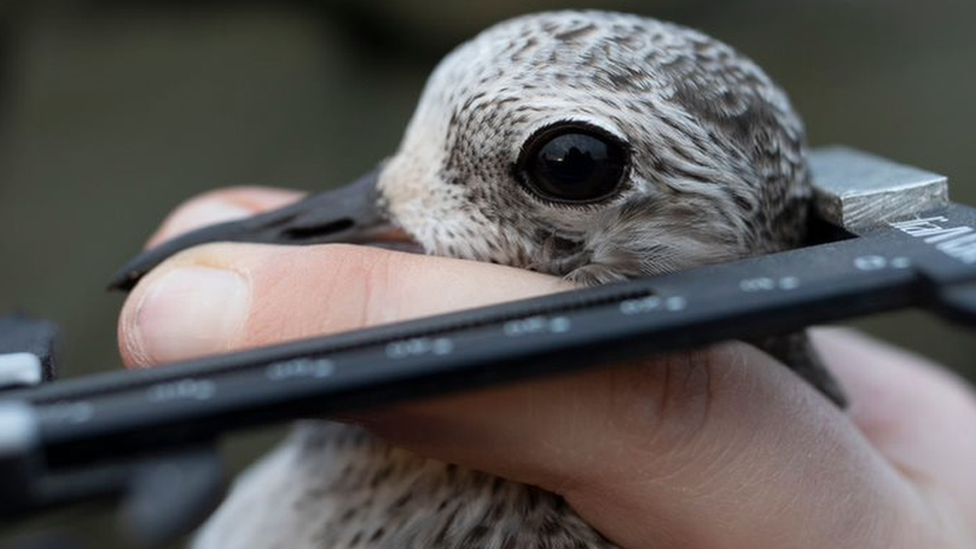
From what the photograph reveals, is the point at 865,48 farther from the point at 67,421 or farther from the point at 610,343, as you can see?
the point at 67,421

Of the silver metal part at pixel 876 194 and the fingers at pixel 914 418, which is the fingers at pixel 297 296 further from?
the fingers at pixel 914 418

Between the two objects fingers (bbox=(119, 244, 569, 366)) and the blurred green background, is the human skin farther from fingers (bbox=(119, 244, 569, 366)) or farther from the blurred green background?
the blurred green background

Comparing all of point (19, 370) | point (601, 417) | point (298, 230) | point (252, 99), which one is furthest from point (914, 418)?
point (252, 99)

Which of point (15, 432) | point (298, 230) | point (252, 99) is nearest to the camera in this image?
point (15, 432)

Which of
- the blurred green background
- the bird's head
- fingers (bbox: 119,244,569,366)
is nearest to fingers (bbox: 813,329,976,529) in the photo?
the bird's head

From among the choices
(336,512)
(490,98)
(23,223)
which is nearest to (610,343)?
(490,98)

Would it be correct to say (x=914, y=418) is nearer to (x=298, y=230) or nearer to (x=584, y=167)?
(x=584, y=167)
